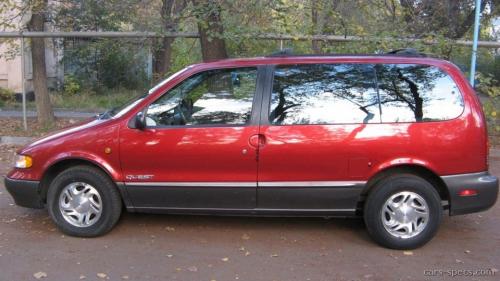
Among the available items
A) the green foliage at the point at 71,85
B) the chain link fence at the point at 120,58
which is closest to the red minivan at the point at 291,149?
the chain link fence at the point at 120,58

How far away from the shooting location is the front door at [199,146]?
4867mm

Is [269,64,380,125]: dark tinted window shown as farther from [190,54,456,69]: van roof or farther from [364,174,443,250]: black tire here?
[364,174,443,250]: black tire

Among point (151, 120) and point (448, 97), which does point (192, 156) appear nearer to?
point (151, 120)

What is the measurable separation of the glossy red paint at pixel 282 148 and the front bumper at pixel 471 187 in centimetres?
7

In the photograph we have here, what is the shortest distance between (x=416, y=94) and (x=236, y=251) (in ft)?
7.03

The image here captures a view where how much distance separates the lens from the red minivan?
478 centimetres

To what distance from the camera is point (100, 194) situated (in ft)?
16.6

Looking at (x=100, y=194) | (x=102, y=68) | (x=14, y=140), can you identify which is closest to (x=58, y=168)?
(x=100, y=194)

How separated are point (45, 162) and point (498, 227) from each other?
456cm

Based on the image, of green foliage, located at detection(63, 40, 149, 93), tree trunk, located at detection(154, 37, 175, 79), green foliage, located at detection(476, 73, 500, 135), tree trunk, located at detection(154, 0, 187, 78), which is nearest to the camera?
green foliage, located at detection(476, 73, 500, 135)

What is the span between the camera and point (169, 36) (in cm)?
948

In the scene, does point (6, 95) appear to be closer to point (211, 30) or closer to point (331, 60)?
point (211, 30)

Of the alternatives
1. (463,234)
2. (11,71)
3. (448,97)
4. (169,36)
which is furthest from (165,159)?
(11,71)
